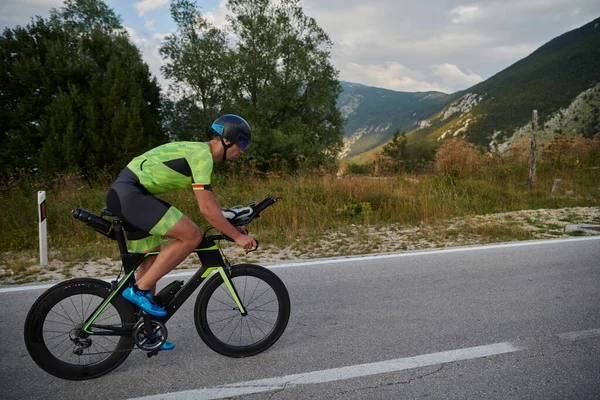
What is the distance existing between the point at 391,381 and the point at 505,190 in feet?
32.6

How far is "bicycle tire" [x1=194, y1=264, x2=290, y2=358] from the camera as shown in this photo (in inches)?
114

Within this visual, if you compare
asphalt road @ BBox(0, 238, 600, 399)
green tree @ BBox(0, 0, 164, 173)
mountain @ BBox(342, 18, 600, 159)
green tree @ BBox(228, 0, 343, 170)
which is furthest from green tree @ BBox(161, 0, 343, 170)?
mountain @ BBox(342, 18, 600, 159)

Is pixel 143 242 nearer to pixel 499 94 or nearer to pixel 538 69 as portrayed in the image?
pixel 499 94

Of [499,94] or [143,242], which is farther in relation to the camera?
[499,94]

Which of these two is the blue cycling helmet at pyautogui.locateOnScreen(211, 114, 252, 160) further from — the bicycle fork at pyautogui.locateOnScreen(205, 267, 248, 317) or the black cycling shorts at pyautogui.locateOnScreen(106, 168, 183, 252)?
the bicycle fork at pyautogui.locateOnScreen(205, 267, 248, 317)

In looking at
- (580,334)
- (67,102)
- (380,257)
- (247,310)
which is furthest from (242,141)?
(67,102)

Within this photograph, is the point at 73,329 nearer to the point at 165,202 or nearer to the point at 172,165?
the point at 165,202

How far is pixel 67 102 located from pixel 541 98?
414ft

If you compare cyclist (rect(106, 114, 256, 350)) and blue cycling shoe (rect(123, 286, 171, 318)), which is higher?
cyclist (rect(106, 114, 256, 350))

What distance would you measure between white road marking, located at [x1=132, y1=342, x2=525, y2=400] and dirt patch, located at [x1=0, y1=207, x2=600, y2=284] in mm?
2804

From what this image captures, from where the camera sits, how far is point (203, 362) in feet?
9.52

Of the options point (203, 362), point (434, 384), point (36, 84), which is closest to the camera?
point (434, 384)

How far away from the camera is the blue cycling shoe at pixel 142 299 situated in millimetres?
2732

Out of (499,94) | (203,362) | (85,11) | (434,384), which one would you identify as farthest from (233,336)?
(499,94)
